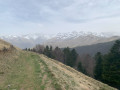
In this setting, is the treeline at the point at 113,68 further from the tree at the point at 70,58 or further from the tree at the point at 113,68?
the tree at the point at 70,58

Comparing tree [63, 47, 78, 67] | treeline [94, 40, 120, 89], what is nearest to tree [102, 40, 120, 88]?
treeline [94, 40, 120, 89]

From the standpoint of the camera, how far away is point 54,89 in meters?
13.0

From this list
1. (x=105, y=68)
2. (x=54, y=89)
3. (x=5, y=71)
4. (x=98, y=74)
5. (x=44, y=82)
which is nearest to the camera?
(x=54, y=89)

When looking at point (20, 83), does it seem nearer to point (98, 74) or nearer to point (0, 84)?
point (0, 84)

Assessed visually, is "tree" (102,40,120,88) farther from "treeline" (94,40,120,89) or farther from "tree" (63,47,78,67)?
"tree" (63,47,78,67)

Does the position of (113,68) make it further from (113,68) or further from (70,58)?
(70,58)

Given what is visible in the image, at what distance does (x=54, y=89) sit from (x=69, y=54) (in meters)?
73.9

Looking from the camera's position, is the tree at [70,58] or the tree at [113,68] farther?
the tree at [70,58]

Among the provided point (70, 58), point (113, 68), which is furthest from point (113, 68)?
point (70, 58)

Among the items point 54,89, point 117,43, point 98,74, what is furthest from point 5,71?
point 98,74

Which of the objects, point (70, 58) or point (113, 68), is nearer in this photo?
point (113, 68)

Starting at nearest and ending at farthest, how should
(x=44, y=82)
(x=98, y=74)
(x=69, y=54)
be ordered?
(x=44, y=82)
(x=98, y=74)
(x=69, y=54)

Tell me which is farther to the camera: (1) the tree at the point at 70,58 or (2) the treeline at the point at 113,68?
(1) the tree at the point at 70,58

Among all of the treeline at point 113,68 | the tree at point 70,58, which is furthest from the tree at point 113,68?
the tree at point 70,58
